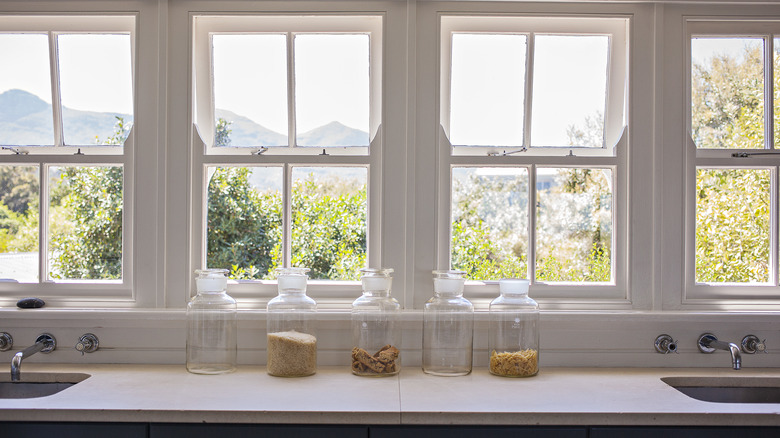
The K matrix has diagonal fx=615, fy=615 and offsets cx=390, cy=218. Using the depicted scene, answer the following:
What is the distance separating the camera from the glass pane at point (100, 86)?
2.65m

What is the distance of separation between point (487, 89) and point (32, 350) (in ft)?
6.73

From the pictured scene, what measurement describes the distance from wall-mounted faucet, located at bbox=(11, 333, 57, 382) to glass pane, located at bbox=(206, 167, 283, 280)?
0.68 metres

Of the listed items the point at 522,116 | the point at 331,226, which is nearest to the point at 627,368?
the point at 522,116

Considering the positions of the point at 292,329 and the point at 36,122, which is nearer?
the point at 292,329

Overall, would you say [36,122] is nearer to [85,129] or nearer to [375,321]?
[85,129]

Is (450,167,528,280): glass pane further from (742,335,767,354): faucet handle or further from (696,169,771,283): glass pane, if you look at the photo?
(742,335,767,354): faucet handle

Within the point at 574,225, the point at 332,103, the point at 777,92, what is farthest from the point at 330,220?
the point at 777,92

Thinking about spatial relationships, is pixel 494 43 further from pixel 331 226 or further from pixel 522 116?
pixel 331 226

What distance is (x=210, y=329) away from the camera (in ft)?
7.58

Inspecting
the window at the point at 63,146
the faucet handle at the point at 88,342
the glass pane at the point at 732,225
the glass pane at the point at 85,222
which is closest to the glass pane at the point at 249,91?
the window at the point at 63,146

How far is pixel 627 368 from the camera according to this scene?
242 cm

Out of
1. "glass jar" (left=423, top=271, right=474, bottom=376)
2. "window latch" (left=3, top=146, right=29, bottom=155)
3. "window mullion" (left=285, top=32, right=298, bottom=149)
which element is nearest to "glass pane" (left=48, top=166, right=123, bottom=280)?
"window latch" (left=3, top=146, right=29, bottom=155)

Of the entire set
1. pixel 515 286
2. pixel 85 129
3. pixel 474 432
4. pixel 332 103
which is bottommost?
pixel 474 432

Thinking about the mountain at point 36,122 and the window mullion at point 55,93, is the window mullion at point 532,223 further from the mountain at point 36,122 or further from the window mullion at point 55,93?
the window mullion at point 55,93
